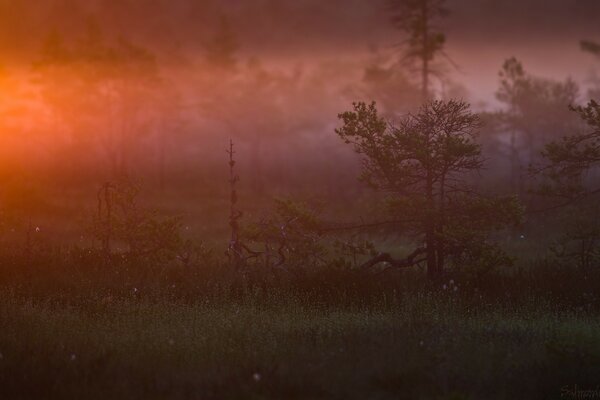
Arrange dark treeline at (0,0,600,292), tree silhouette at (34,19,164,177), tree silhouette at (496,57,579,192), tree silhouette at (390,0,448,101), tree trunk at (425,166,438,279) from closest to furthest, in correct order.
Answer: tree trunk at (425,166,438,279)
dark treeline at (0,0,600,292)
tree silhouette at (390,0,448,101)
tree silhouette at (34,19,164,177)
tree silhouette at (496,57,579,192)

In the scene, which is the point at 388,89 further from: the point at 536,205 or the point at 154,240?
the point at 154,240

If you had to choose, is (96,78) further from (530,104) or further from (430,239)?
(430,239)

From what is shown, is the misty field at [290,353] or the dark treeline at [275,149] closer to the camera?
the misty field at [290,353]

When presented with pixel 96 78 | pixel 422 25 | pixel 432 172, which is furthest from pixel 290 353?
pixel 96 78

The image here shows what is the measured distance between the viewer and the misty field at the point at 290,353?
8.09 meters

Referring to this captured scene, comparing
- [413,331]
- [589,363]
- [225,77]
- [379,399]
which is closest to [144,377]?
[379,399]

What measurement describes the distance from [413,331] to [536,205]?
79.6 ft

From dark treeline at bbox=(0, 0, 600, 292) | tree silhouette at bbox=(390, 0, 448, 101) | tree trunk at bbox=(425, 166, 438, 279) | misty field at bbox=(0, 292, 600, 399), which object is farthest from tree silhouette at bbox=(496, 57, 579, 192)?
misty field at bbox=(0, 292, 600, 399)

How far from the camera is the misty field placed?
26.6ft

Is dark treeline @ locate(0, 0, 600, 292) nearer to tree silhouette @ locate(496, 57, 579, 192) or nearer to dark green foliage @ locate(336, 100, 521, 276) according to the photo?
dark green foliage @ locate(336, 100, 521, 276)

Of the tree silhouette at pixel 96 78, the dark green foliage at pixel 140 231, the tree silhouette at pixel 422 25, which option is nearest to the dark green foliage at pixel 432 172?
the dark green foliage at pixel 140 231

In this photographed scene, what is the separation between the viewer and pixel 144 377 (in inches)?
330

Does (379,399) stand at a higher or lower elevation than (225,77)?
lower

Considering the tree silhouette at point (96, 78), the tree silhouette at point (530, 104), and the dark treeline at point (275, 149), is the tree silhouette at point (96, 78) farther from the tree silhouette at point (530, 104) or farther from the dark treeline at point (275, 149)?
the tree silhouette at point (530, 104)
